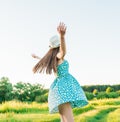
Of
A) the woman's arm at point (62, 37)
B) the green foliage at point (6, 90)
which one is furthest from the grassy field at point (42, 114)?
the green foliage at point (6, 90)

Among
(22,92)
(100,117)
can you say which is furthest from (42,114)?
(22,92)

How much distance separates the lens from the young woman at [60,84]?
668cm

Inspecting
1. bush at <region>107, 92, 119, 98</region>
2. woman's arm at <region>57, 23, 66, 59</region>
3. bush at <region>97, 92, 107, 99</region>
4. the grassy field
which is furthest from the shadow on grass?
bush at <region>107, 92, 119, 98</region>

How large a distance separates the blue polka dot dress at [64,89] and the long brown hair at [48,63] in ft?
0.28

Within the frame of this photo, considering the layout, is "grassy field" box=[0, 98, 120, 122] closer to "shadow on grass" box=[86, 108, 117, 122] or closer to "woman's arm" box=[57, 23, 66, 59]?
"shadow on grass" box=[86, 108, 117, 122]

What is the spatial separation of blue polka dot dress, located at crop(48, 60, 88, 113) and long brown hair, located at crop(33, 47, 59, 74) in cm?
9

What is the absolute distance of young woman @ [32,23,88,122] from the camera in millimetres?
6680

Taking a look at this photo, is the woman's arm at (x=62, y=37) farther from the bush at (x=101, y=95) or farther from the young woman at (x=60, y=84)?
the bush at (x=101, y=95)

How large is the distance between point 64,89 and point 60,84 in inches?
3.6

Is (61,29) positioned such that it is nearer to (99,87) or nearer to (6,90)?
(6,90)

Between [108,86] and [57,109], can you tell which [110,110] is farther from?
[108,86]

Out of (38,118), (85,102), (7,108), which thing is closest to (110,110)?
(7,108)

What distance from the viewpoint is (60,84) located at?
6.77 meters

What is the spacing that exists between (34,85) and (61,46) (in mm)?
12240
